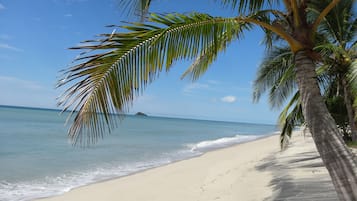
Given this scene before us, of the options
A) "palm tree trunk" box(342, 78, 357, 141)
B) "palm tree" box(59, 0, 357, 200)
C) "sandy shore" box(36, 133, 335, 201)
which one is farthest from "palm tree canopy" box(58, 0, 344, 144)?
"palm tree trunk" box(342, 78, 357, 141)

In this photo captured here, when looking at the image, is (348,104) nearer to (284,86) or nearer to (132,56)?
(284,86)

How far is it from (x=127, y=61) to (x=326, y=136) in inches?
74.2

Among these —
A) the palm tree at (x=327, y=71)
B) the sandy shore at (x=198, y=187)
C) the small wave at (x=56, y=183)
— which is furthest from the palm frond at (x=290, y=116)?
the small wave at (x=56, y=183)

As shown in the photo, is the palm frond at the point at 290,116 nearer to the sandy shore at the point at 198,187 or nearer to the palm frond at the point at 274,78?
the palm frond at the point at 274,78

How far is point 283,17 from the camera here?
330 centimetres

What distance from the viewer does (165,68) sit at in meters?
2.86

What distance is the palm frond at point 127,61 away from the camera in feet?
8.09

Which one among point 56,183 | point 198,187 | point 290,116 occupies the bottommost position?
point 56,183

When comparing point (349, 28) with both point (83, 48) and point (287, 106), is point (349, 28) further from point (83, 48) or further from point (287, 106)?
point (83, 48)

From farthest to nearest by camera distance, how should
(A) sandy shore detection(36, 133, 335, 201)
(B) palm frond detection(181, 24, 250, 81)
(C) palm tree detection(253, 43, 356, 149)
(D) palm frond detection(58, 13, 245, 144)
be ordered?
(C) palm tree detection(253, 43, 356, 149)
(A) sandy shore detection(36, 133, 335, 201)
(B) palm frond detection(181, 24, 250, 81)
(D) palm frond detection(58, 13, 245, 144)

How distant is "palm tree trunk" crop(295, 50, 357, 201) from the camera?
2.52m

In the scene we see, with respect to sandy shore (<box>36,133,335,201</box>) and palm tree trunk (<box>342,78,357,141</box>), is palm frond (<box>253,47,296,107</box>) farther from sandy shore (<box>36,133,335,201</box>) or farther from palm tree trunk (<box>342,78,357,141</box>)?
sandy shore (<box>36,133,335,201</box>)

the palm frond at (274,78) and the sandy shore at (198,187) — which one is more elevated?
the palm frond at (274,78)

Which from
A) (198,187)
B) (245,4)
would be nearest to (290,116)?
(198,187)
